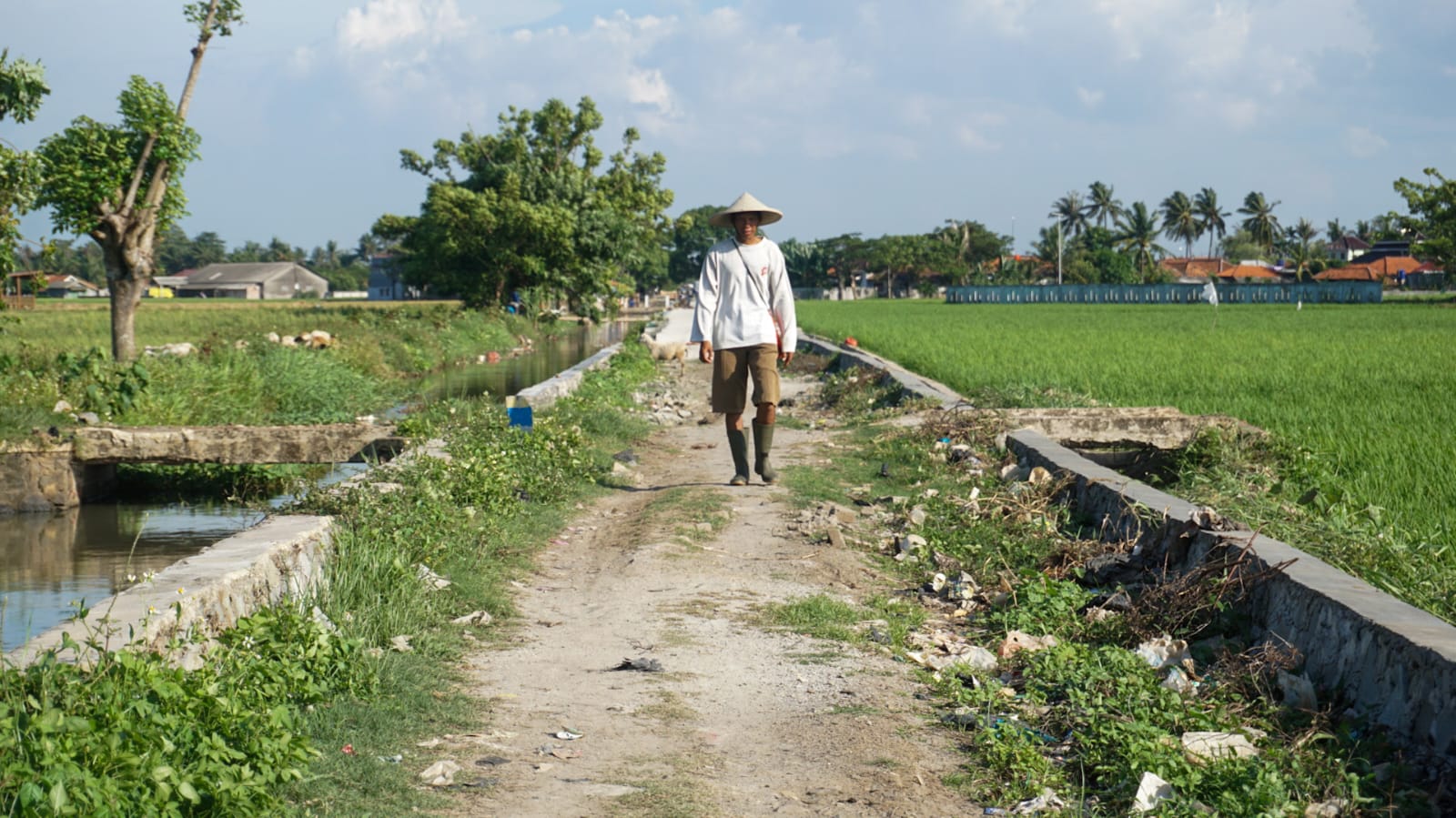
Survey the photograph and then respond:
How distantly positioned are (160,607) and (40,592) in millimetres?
4289

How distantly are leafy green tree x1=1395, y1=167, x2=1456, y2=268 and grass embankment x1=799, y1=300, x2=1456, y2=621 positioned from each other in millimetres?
29183

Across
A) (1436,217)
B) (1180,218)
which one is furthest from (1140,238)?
(1436,217)

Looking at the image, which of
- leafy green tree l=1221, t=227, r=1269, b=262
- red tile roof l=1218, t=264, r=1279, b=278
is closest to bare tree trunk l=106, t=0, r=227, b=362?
red tile roof l=1218, t=264, r=1279, b=278

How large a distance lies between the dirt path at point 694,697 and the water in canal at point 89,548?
2340 millimetres

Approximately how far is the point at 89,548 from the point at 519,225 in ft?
95.0

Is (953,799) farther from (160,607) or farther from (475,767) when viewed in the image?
(160,607)

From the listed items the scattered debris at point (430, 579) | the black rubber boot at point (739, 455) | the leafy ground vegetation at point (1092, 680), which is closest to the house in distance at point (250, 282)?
the black rubber boot at point (739, 455)

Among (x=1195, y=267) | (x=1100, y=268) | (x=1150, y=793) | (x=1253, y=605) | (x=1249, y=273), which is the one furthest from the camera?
(x=1195, y=267)

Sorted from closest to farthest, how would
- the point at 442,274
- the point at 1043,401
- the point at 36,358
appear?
the point at 1043,401, the point at 36,358, the point at 442,274

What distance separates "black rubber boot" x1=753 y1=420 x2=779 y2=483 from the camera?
8320mm

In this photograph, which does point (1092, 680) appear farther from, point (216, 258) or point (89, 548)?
point (216, 258)

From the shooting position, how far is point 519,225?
37094 millimetres

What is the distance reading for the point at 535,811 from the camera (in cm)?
326

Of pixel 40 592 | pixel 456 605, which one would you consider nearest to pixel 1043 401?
pixel 456 605
